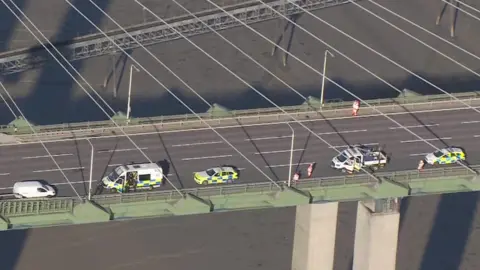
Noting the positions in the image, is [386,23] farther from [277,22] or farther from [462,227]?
[462,227]

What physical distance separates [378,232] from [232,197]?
9148mm

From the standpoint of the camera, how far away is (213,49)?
9444cm

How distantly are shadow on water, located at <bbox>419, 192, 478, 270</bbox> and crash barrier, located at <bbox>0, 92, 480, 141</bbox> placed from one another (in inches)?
402

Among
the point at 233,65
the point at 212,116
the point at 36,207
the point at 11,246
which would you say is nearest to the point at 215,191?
the point at 212,116

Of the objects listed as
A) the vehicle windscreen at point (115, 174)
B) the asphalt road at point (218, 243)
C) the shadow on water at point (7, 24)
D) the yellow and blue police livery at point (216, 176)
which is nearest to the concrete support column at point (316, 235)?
the yellow and blue police livery at point (216, 176)

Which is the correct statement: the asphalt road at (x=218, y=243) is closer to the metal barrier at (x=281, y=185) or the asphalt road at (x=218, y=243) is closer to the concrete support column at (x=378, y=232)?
the concrete support column at (x=378, y=232)

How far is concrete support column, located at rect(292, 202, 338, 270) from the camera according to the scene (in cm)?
6519

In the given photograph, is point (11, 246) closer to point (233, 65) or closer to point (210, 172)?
point (210, 172)

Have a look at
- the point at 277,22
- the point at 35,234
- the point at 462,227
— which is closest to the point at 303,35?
the point at 277,22

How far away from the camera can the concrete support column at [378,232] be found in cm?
6494

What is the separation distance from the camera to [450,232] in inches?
3081

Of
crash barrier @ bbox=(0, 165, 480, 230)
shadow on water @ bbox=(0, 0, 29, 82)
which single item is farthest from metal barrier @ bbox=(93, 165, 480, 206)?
shadow on water @ bbox=(0, 0, 29, 82)

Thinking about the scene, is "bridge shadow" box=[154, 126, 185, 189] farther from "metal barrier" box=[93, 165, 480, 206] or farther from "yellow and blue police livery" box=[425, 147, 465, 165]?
"yellow and blue police livery" box=[425, 147, 465, 165]

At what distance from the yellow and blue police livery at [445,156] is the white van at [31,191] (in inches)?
779
